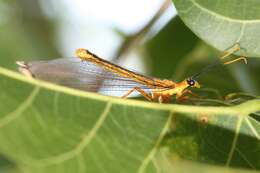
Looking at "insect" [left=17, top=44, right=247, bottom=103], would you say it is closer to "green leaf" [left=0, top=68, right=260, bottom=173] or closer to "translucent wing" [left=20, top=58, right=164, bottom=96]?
"translucent wing" [left=20, top=58, right=164, bottom=96]

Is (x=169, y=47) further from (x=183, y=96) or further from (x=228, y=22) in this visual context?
(x=228, y=22)

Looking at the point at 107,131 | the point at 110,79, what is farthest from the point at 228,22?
the point at 110,79

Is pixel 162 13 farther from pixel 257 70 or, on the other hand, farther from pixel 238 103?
pixel 238 103

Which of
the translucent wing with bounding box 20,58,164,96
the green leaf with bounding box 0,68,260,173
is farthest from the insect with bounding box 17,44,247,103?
the green leaf with bounding box 0,68,260,173

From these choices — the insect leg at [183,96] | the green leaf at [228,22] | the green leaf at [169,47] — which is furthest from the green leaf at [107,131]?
the green leaf at [169,47]

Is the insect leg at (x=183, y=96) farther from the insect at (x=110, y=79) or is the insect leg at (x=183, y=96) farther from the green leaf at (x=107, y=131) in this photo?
the green leaf at (x=107, y=131)

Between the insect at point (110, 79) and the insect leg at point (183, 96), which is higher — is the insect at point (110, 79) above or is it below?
above
